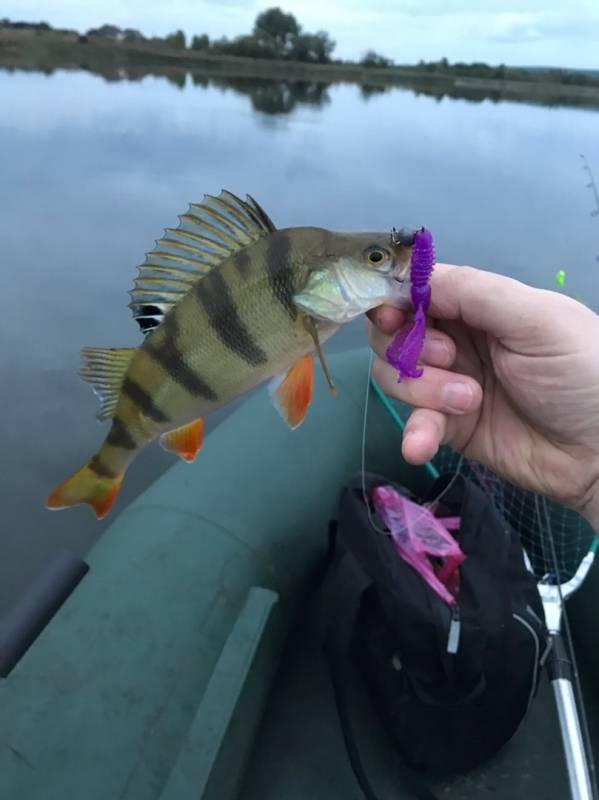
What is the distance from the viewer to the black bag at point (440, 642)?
5.43 feet

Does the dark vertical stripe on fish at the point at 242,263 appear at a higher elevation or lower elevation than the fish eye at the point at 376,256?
lower

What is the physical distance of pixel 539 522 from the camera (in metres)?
2.39

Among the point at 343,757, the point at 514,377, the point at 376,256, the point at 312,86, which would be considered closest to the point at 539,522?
the point at 343,757

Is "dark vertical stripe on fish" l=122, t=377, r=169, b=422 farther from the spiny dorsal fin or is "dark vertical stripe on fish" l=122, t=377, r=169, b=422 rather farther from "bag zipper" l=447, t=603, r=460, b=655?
"bag zipper" l=447, t=603, r=460, b=655

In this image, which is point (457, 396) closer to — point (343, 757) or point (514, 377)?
point (514, 377)

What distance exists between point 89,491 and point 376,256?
0.71 metres

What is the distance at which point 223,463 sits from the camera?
229cm

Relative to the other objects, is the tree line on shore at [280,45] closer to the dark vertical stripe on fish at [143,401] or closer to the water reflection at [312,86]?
the water reflection at [312,86]

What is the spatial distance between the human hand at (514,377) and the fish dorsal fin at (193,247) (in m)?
0.30

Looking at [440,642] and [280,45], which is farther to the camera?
[280,45]

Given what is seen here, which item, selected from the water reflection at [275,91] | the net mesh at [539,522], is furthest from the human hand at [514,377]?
the water reflection at [275,91]

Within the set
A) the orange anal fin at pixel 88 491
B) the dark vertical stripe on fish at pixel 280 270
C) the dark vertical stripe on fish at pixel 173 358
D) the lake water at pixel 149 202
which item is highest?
the dark vertical stripe on fish at pixel 280 270

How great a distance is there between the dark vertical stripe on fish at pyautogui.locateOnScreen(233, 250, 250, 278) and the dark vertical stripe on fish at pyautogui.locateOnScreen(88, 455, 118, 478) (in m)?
0.48

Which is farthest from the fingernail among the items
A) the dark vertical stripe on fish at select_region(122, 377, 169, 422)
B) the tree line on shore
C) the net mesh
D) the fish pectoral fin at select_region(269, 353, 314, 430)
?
the tree line on shore
